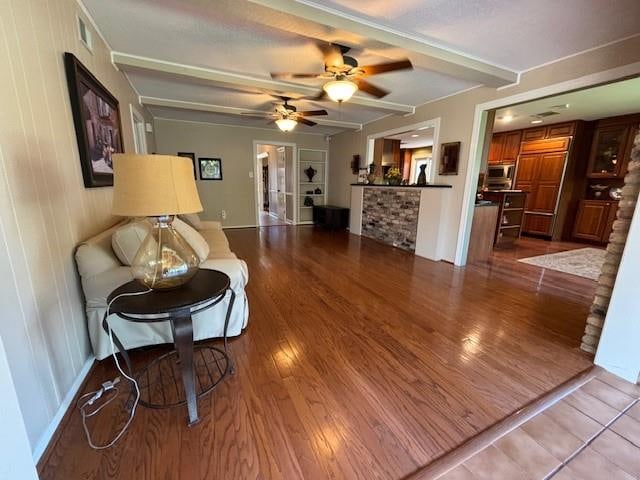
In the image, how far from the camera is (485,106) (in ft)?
10.7

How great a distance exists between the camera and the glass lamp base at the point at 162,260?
128cm

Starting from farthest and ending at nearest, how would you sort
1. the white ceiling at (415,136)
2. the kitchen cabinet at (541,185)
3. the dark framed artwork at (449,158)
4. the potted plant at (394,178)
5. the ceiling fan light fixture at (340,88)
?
the white ceiling at (415,136) → the kitchen cabinet at (541,185) → the potted plant at (394,178) → the dark framed artwork at (449,158) → the ceiling fan light fixture at (340,88)

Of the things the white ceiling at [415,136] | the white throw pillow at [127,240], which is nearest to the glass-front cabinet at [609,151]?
the white ceiling at [415,136]

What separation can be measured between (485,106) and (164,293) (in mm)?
3884

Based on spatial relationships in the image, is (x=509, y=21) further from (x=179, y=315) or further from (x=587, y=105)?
(x=587, y=105)

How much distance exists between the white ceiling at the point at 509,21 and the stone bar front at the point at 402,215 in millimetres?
1760

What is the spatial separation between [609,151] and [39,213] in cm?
778

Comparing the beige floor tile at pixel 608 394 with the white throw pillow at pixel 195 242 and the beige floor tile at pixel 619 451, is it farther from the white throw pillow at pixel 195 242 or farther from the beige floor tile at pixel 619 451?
the white throw pillow at pixel 195 242

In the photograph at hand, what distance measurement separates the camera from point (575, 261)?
3.99 m

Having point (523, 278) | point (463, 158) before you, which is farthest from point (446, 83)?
point (523, 278)

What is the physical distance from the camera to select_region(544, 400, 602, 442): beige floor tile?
1251 millimetres

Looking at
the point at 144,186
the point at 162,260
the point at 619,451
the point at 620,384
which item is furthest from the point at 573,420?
the point at 144,186

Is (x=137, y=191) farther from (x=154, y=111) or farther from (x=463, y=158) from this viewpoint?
(x=154, y=111)

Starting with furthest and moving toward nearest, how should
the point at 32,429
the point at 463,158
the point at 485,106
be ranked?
the point at 463,158, the point at 485,106, the point at 32,429
